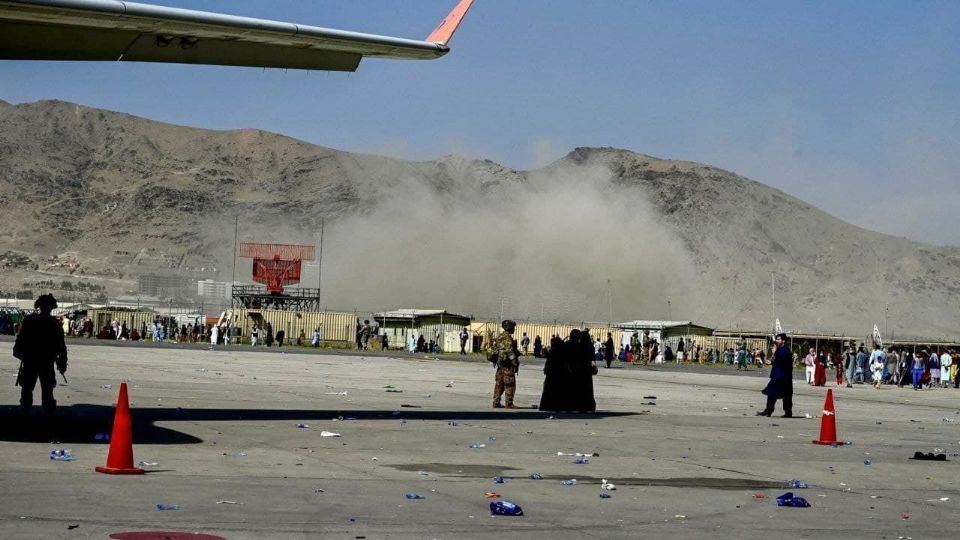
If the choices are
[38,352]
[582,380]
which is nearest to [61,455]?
[38,352]

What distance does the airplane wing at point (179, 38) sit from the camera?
16625 mm

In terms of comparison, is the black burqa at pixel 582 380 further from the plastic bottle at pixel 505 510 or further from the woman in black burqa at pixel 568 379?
the plastic bottle at pixel 505 510

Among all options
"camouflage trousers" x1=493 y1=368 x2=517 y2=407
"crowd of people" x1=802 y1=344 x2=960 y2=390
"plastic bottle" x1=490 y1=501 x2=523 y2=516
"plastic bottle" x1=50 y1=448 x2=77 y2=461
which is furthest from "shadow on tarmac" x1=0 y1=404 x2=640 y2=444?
"crowd of people" x1=802 y1=344 x2=960 y2=390

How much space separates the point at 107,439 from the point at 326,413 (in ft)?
22.1

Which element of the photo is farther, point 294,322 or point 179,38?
point 294,322

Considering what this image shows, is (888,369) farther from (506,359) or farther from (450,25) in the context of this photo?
(450,25)

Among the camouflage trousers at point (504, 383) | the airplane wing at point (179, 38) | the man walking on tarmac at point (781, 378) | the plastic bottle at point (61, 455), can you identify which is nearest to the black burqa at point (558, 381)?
the camouflage trousers at point (504, 383)

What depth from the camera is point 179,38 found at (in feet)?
60.9

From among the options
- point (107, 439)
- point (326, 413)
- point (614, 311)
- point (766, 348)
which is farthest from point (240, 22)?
point (614, 311)

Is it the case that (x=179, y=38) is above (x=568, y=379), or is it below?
above

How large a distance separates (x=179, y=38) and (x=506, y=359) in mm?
9866

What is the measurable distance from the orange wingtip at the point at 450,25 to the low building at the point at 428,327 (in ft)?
243

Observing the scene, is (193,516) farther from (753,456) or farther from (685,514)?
(753,456)

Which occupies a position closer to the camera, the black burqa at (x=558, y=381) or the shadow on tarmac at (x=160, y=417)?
the shadow on tarmac at (x=160, y=417)
